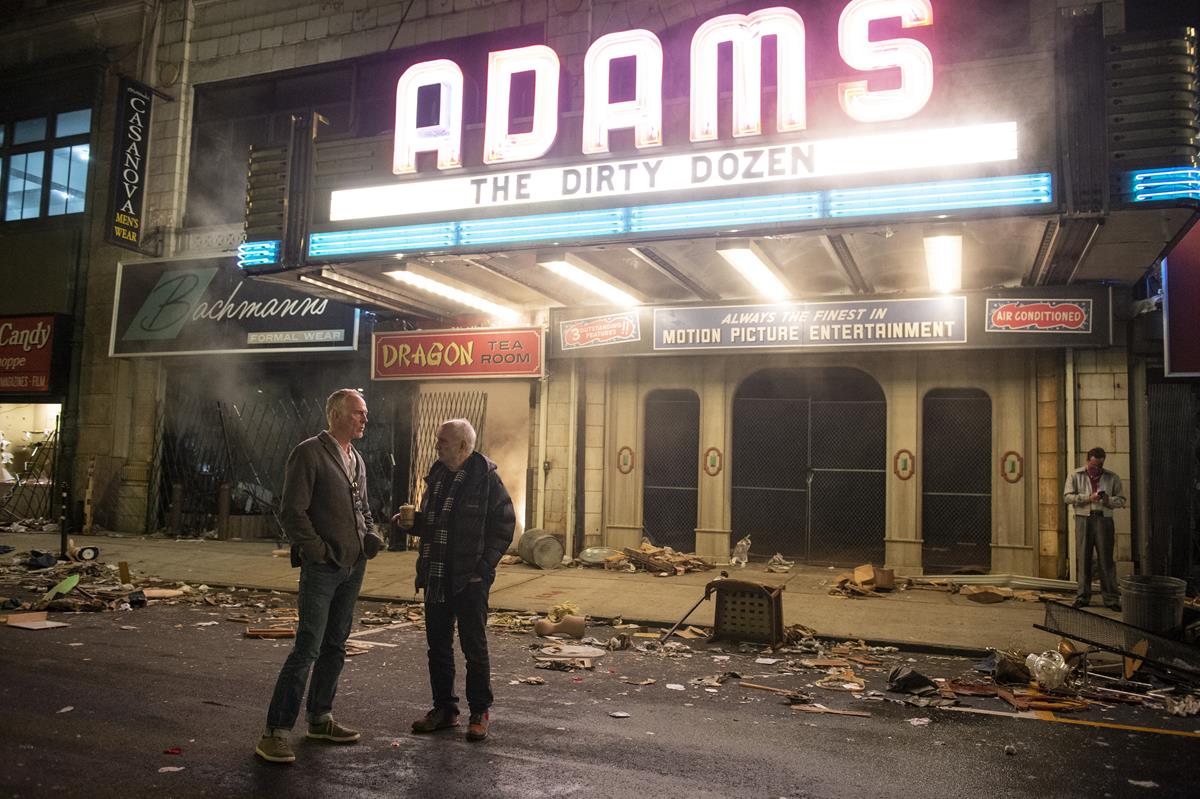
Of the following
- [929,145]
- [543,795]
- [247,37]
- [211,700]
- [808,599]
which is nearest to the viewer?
[543,795]

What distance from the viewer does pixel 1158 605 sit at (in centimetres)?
735

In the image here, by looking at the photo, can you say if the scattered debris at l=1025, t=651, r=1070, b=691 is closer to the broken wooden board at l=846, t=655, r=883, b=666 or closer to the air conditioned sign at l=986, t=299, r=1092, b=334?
the broken wooden board at l=846, t=655, r=883, b=666

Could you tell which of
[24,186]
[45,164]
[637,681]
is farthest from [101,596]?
[24,186]

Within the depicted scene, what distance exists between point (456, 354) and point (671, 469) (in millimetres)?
4292

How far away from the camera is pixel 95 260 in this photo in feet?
58.6

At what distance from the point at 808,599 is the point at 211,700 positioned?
6887mm

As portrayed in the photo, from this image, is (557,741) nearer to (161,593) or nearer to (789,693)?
(789,693)

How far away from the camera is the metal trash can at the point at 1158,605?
7.30 metres

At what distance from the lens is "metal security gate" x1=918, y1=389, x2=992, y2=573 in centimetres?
1201

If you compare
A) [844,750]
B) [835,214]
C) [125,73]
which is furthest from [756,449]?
[125,73]

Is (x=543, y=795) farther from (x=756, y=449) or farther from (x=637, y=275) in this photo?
(x=756, y=449)

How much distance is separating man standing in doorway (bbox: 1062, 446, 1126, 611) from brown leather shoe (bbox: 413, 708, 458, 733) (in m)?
8.23

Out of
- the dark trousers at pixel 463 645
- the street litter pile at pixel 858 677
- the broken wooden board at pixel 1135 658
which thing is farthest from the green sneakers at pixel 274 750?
the broken wooden board at pixel 1135 658

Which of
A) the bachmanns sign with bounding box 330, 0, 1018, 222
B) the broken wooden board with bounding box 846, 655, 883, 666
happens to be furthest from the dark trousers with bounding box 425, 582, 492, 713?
the bachmanns sign with bounding box 330, 0, 1018, 222
